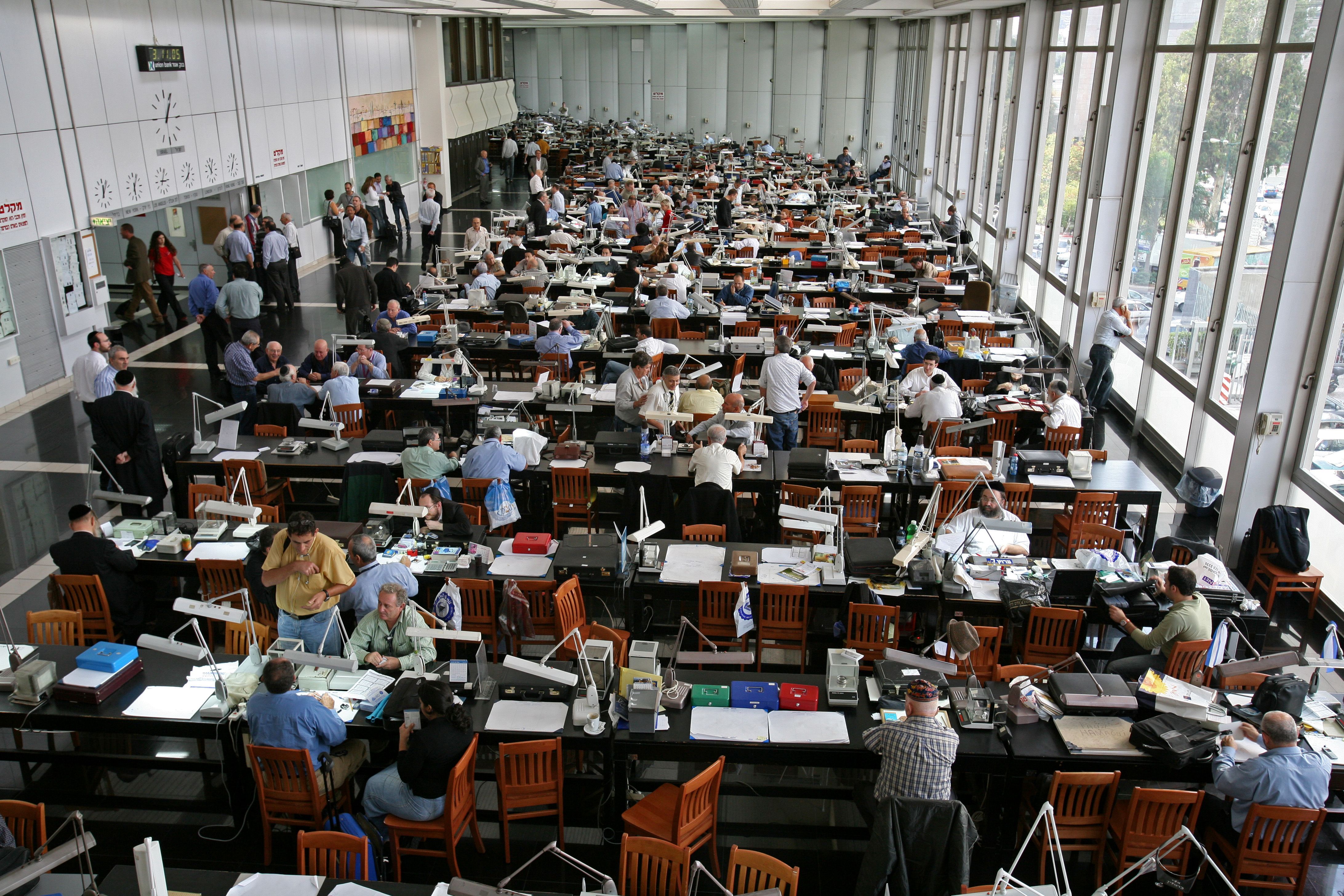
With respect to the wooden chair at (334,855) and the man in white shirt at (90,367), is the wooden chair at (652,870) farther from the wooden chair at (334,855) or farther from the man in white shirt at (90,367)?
the man in white shirt at (90,367)

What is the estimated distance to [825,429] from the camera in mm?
10391

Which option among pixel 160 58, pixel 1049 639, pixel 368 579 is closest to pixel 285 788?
pixel 368 579

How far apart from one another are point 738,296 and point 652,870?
10.3 metres

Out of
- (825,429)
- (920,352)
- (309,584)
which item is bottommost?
(825,429)

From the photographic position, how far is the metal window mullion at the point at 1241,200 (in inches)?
357

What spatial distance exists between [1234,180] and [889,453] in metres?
4.44

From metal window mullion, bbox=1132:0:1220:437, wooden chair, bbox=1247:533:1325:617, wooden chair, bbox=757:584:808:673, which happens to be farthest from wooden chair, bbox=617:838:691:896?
metal window mullion, bbox=1132:0:1220:437

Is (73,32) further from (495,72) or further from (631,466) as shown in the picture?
(495,72)

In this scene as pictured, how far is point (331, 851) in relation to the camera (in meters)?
4.55

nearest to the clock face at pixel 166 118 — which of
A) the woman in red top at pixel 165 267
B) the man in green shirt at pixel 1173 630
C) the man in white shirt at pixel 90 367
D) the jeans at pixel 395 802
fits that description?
the woman in red top at pixel 165 267

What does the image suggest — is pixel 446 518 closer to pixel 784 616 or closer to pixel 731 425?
pixel 784 616

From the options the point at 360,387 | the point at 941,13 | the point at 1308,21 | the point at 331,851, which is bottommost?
the point at 331,851

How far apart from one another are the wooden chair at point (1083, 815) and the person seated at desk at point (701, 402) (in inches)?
206

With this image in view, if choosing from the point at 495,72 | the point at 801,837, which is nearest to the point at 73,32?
the point at 801,837
